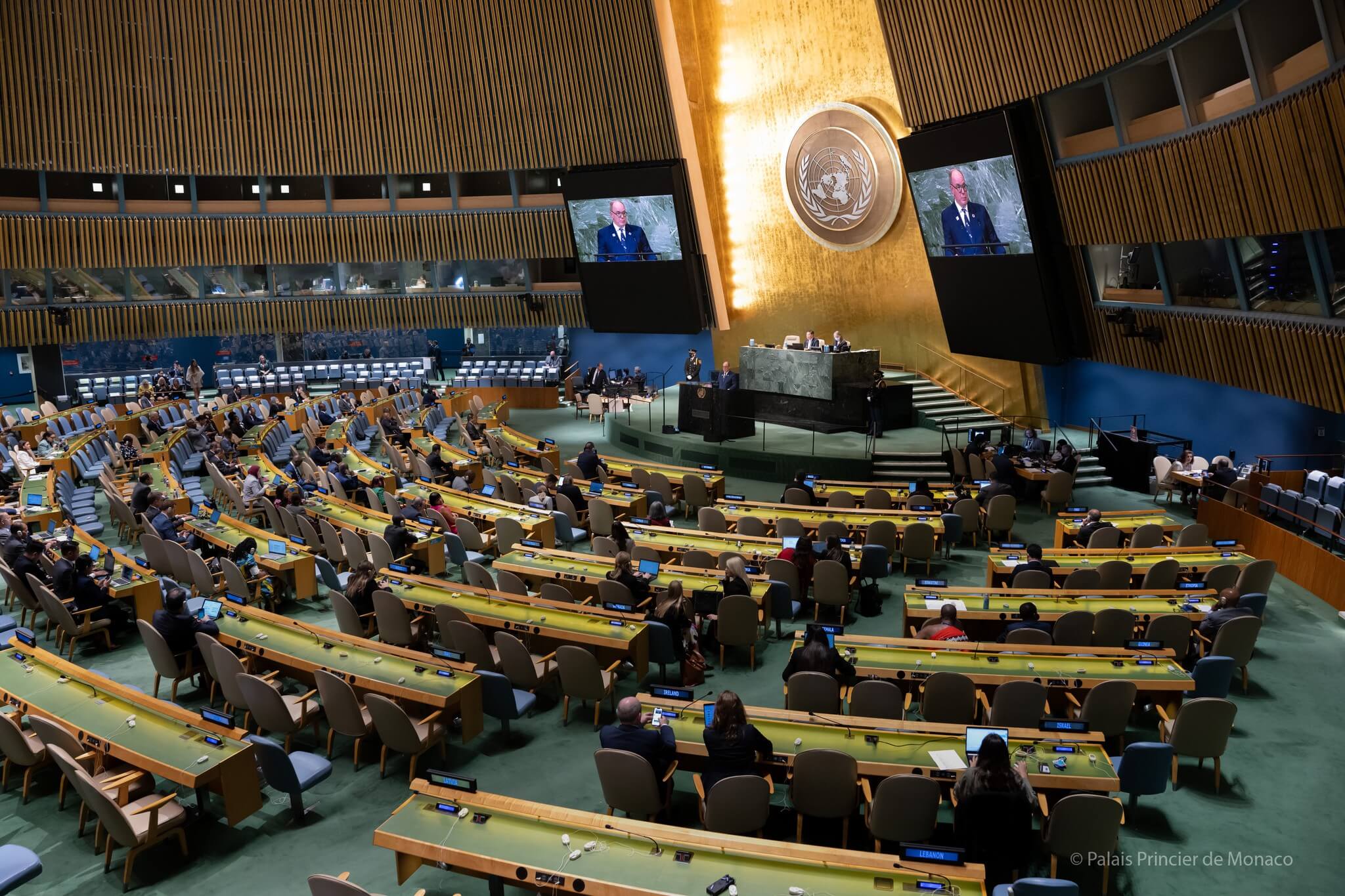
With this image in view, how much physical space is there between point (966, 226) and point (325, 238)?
1891cm

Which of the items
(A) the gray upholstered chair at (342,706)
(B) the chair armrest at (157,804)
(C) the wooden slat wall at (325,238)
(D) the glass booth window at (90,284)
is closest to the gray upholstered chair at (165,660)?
(A) the gray upholstered chair at (342,706)

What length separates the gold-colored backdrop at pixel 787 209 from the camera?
19.9 metres

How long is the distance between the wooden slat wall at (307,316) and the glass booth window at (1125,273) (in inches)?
615

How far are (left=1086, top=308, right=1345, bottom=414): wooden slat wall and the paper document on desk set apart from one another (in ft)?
26.7

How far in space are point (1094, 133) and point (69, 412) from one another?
72.3 feet

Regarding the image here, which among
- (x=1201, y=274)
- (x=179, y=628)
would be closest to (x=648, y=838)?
(x=179, y=628)

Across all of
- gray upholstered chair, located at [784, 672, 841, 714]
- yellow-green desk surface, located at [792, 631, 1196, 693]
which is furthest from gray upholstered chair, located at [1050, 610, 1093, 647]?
gray upholstered chair, located at [784, 672, 841, 714]

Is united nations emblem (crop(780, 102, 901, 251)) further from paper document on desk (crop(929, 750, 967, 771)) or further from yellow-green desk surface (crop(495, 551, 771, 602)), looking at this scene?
paper document on desk (crop(929, 750, 967, 771))

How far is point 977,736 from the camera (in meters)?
5.73

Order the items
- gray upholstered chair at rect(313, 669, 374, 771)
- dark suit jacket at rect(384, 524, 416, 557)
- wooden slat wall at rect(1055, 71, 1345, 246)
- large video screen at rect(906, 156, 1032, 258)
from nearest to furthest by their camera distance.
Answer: gray upholstered chair at rect(313, 669, 374, 771) → wooden slat wall at rect(1055, 71, 1345, 246) → dark suit jacket at rect(384, 524, 416, 557) → large video screen at rect(906, 156, 1032, 258)

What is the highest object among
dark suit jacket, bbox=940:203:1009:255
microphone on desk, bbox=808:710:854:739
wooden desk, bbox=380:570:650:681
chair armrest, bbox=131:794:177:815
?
dark suit jacket, bbox=940:203:1009:255

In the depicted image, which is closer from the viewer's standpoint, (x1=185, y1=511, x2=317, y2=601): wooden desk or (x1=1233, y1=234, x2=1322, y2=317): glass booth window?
(x1=185, y1=511, x2=317, y2=601): wooden desk

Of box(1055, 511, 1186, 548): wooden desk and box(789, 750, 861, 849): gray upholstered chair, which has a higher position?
box(1055, 511, 1186, 548): wooden desk

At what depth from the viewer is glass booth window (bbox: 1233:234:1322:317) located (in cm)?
1146
